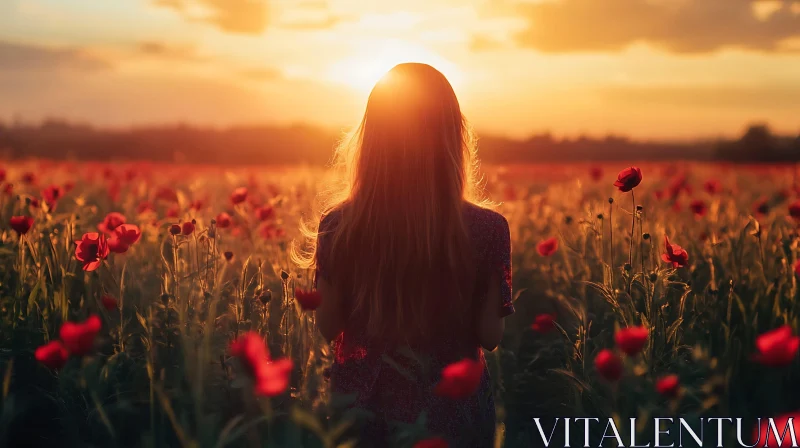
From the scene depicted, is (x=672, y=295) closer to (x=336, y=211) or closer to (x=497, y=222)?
(x=497, y=222)

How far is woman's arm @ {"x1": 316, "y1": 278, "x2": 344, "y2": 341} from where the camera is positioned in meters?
2.14

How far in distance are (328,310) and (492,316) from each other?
489 millimetres

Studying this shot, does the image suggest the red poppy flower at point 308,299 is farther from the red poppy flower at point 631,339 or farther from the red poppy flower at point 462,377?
the red poppy flower at point 631,339

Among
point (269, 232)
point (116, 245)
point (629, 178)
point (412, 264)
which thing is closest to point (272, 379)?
point (412, 264)

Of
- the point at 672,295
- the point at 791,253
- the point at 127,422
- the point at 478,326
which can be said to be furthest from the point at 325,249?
the point at 791,253

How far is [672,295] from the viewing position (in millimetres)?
3086

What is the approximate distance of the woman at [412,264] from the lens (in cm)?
204

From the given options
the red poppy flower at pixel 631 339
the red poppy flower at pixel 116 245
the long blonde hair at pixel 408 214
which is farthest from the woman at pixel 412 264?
the red poppy flower at pixel 116 245

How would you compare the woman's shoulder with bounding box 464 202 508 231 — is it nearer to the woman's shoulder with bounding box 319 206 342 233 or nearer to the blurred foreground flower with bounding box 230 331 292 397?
the woman's shoulder with bounding box 319 206 342 233

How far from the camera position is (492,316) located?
211 cm

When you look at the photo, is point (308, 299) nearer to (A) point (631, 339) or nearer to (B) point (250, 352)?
(B) point (250, 352)

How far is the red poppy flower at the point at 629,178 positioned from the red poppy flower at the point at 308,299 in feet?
3.98

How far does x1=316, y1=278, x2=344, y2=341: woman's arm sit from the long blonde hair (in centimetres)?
8

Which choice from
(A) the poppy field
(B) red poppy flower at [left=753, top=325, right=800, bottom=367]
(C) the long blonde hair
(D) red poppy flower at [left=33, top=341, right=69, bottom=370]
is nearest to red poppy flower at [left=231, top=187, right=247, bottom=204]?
(A) the poppy field
